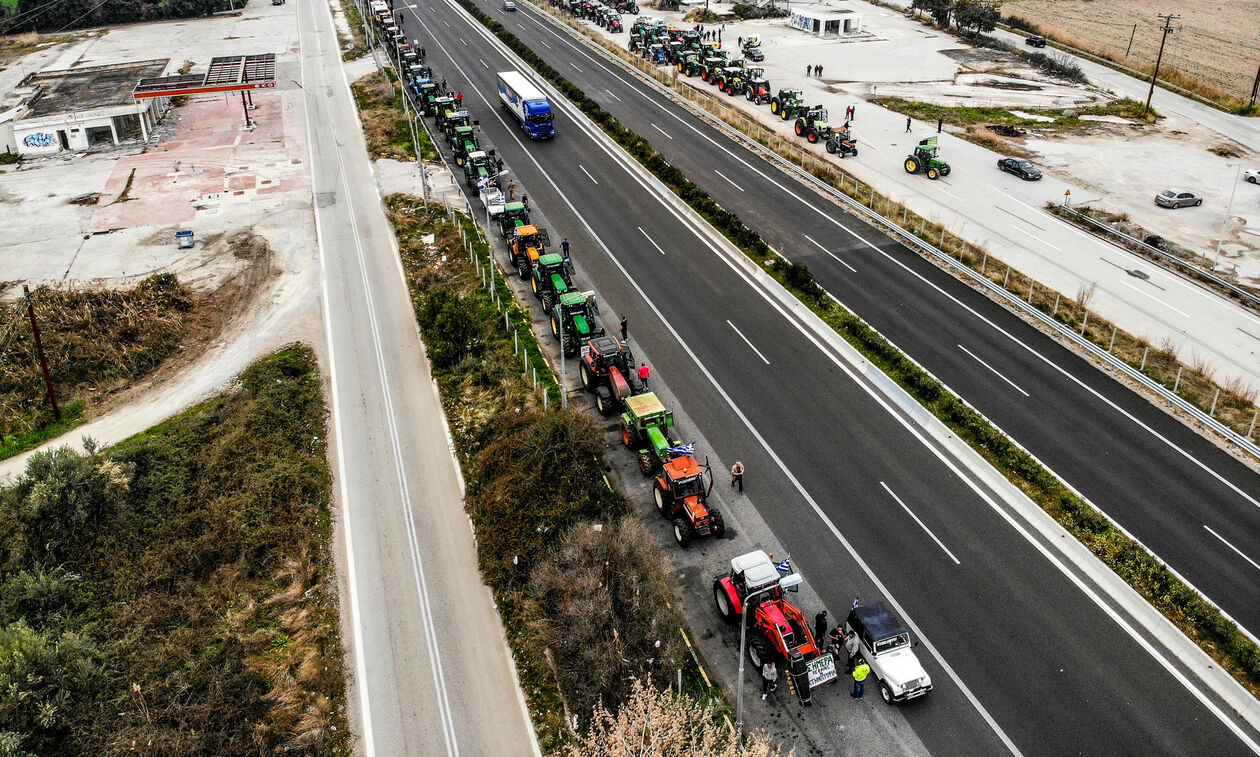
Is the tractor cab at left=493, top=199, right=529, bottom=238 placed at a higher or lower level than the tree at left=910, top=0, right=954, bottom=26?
lower

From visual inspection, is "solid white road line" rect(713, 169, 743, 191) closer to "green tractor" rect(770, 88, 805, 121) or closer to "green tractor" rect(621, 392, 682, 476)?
"green tractor" rect(770, 88, 805, 121)

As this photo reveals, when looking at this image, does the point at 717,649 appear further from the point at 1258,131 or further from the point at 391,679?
the point at 1258,131

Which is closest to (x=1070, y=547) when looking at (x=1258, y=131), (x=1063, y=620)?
(x=1063, y=620)

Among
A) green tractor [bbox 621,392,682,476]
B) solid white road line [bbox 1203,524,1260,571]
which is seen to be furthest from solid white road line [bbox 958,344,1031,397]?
green tractor [bbox 621,392,682,476]

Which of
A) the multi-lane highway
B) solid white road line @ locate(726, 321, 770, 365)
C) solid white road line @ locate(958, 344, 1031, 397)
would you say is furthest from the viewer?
solid white road line @ locate(726, 321, 770, 365)

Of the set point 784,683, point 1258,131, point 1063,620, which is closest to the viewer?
point 784,683

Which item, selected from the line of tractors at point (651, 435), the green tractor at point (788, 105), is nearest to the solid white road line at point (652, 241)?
the line of tractors at point (651, 435)
